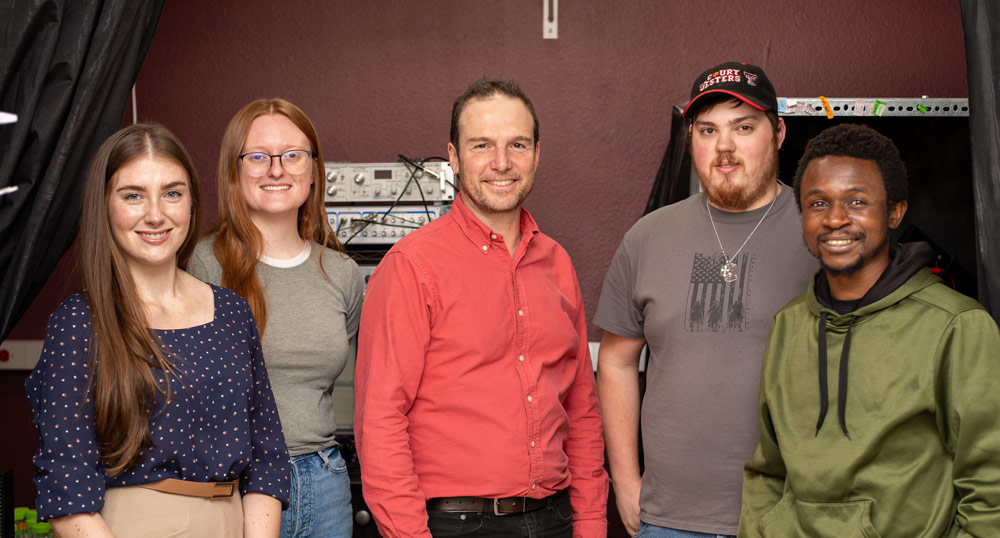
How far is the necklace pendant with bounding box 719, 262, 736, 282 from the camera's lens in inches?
74.7

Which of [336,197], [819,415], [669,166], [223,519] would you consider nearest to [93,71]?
[223,519]

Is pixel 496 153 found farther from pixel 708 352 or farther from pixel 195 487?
pixel 195 487

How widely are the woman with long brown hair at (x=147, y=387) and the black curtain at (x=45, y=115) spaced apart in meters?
0.16

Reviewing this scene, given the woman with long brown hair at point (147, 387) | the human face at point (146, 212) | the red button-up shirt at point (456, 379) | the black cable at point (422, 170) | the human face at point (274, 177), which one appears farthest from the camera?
the black cable at point (422, 170)

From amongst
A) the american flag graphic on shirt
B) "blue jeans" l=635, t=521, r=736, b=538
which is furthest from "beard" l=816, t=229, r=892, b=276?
"blue jeans" l=635, t=521, r=736, b=538

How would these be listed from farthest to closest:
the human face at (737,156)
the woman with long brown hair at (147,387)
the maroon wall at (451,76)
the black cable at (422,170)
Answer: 1. the maroon wall at (451,76)
2. the black cable at (422,170)
3. the human face at (737,156)
4. the woman with long brown hair at (147,387)

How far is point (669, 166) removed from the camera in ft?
9.68

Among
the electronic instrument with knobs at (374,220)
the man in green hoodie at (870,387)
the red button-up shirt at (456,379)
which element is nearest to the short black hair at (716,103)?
the man in green hoodie at (870,387)

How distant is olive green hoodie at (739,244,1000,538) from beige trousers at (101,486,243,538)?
40.4 inches

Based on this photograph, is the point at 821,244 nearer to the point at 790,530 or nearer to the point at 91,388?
the point at 790,530

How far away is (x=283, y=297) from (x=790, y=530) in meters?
1.20

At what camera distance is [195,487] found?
5.21ft

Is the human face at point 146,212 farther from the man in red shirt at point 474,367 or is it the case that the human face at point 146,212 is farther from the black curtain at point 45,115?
the man in red shirt at point 474,367

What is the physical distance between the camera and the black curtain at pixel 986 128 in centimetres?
158
